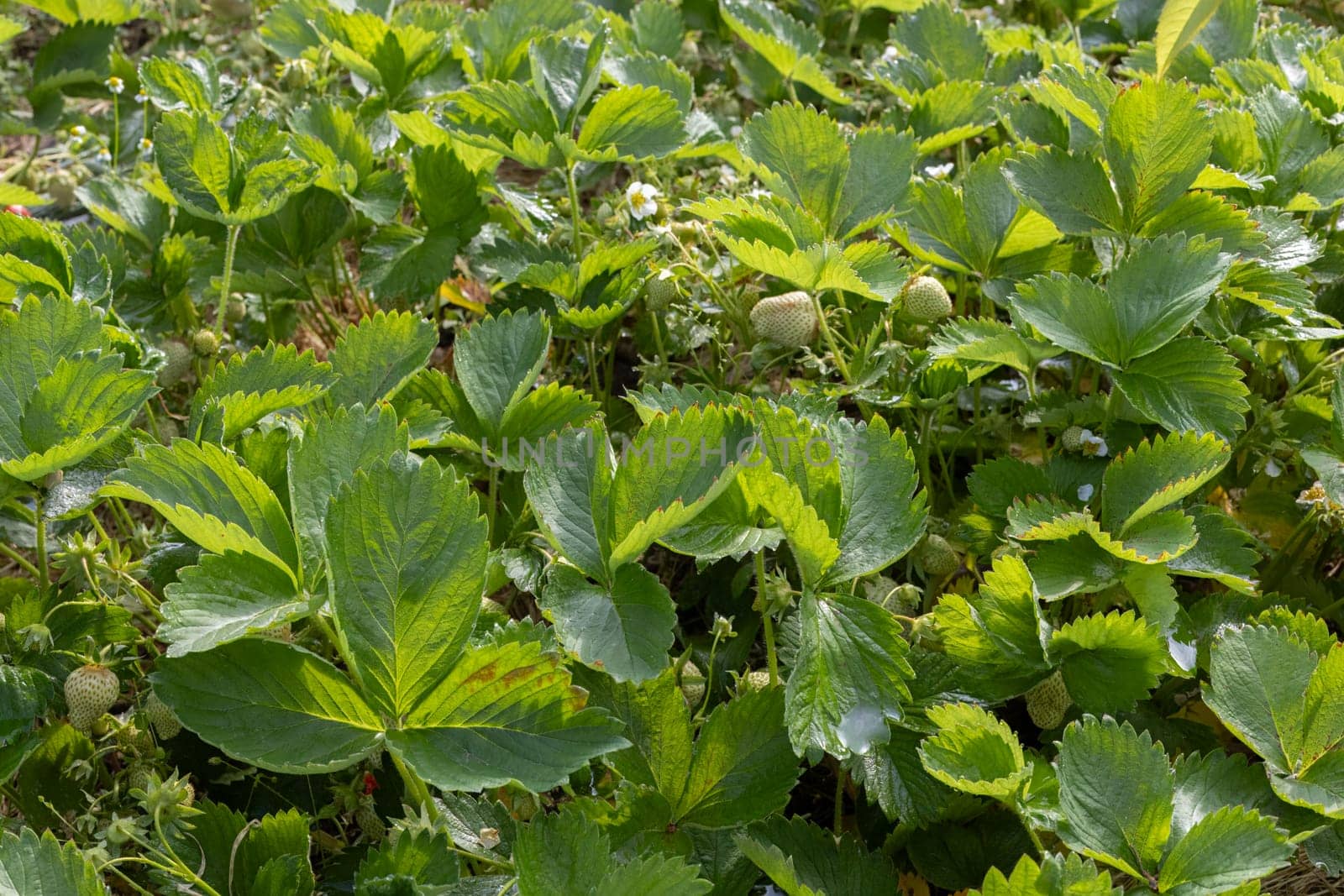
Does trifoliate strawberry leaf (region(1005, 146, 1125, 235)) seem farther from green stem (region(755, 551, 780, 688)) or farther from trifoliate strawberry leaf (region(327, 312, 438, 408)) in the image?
trifoliate strawberry leaf (region(327, 312, 438, 408))

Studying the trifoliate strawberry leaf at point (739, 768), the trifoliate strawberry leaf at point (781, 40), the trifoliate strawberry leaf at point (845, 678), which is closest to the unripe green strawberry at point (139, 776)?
the trifoliate strawberry leaf at point (739, 768)

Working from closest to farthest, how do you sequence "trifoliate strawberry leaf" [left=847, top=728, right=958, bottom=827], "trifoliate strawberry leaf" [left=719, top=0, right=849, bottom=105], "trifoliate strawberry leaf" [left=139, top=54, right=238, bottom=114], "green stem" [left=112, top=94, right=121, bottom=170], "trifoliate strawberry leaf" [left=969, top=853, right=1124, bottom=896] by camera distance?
"trifoliate strawberry leaf" [left=969, top=853, right=1124, bottom=896]
"trifoliate strawberry leaf" [left=847, top=728, right=958, bottom=827]
"trifoliate strawberry leaf" [left=139, top=54, right=238, bottom=114]
"trifoliate strawberry leaf" [left=719, top=0, right=849, bottom=105]
"green stem" [left=112, top=94, right=121, bottom=170]

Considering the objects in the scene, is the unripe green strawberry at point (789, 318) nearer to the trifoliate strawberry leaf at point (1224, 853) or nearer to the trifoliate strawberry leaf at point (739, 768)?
the trifoliate strawberry leaf at point (739, 768)

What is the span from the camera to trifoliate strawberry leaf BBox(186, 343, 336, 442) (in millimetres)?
1161

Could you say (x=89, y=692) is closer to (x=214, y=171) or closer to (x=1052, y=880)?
(x=214, y=171)

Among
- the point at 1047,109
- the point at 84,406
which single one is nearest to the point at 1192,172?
the point at 1047,109

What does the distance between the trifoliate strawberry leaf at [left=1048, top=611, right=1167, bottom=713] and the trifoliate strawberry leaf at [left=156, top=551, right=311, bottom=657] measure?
2.23 ft

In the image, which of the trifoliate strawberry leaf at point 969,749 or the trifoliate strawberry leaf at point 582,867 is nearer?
the trifoliate strawberry leaf at point 582,867

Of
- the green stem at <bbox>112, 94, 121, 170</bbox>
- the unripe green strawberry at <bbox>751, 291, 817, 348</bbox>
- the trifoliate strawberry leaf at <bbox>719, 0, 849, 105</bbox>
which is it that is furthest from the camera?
the green stem at <bbox>112, 94, 121, 170</bbox>

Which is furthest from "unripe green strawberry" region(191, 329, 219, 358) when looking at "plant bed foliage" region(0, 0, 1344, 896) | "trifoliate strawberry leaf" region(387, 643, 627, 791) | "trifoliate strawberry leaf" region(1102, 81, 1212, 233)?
"trifoliate strawberry leaf" region(1102, 81, 1212, 233)

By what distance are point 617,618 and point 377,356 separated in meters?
0.45

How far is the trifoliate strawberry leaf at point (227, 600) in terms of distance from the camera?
90cm

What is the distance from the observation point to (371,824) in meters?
1.15

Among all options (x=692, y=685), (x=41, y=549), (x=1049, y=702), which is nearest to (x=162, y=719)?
(x=41, y=549)
